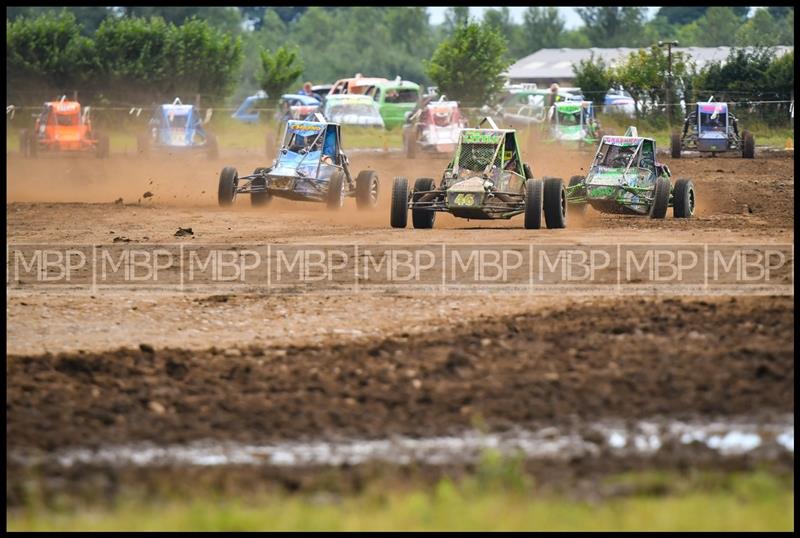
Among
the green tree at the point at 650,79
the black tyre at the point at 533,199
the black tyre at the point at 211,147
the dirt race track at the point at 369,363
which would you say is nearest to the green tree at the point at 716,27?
the green tree at the point at 650,79

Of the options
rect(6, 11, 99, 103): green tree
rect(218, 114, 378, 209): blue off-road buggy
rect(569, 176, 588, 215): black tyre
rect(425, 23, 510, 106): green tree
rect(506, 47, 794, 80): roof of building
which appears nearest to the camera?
rect(569, 176, 588, 215): black tyre

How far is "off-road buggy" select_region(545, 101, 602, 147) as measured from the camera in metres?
35.6

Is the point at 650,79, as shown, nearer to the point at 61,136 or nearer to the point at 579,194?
the point at 61,136

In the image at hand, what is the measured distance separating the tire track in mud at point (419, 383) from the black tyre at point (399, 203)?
7.11 m

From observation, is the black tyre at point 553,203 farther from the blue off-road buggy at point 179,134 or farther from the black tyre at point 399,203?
the blue off-road buggy at point 179,134

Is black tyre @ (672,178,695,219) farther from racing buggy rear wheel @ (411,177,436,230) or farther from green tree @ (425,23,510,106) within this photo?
green tree @ (425,23,510,106)

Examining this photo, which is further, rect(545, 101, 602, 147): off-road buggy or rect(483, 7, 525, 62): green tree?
rect(483, 7, 525, 62): green tree

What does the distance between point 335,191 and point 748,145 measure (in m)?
16.2

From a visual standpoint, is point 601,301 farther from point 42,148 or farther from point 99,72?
point 99,72

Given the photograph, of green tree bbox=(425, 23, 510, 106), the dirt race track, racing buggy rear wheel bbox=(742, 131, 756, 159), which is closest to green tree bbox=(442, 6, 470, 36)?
green tree bbox=(425, 23, 510, 106)

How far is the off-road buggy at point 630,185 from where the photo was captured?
1947 centimetres

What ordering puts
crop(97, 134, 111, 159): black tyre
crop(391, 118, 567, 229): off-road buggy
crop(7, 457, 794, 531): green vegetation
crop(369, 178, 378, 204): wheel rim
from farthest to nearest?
crop(97, 134, 111, 159): black tyre → crop(369, 178, 378, 204): wheel rim → crop(391, 118, 567, 229): off-road buggy → crop(7, 457, 794, 531): green vegetation

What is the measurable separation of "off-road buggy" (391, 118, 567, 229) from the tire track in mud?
6.67 metres

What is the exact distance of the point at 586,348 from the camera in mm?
9945
